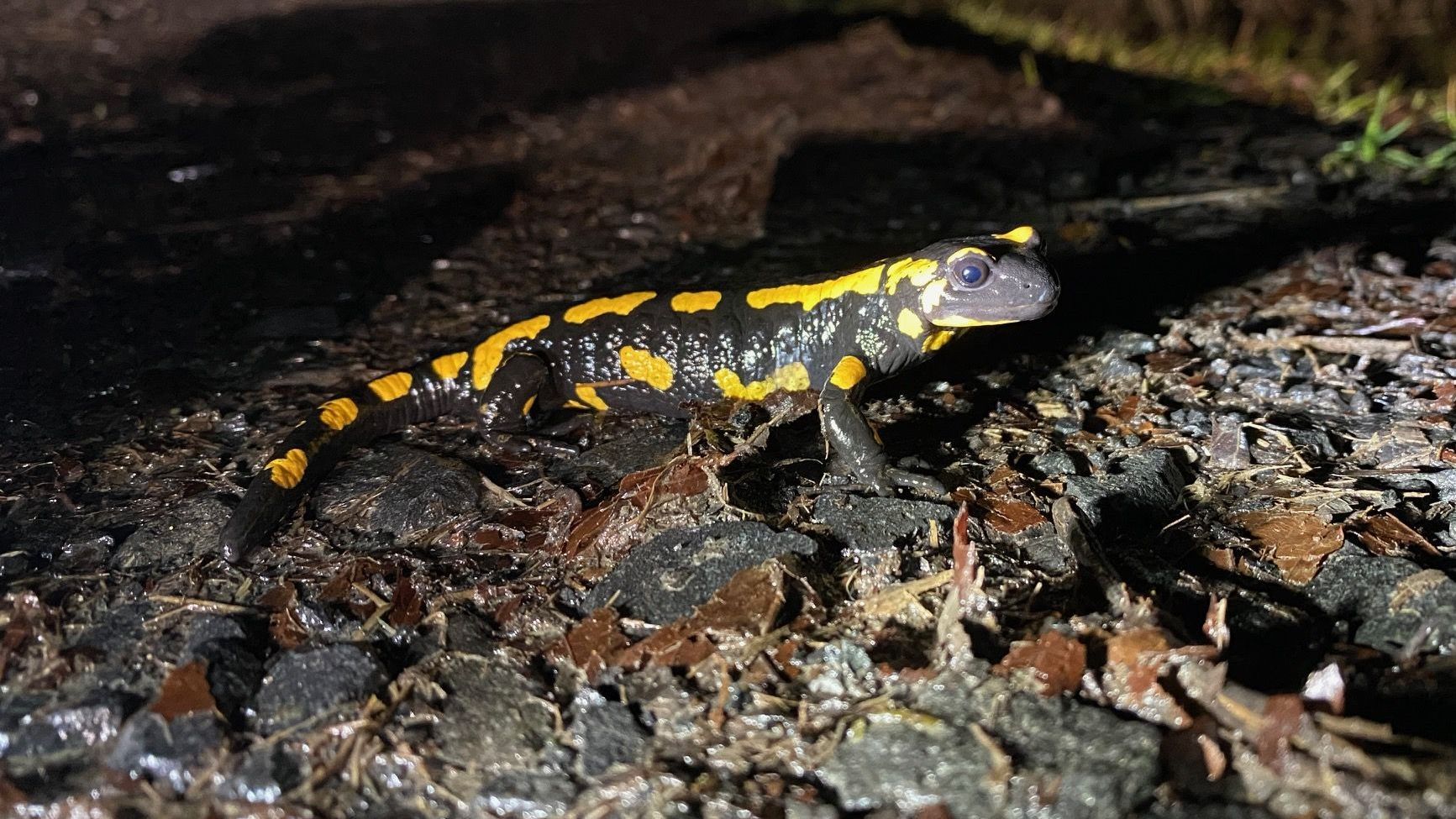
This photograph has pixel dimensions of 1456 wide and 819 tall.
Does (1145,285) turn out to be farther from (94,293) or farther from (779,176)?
(94,293)

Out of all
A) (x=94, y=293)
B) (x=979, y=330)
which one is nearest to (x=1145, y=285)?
(x=979, y=330)

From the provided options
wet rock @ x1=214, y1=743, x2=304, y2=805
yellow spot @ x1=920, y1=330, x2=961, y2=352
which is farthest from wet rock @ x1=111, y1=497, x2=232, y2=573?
yellow spot @ x1=920, y1=330, x2=961, y2=352

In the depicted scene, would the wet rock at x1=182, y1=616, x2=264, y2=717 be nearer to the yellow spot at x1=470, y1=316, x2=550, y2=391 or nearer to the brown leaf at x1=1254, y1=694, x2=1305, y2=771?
the yellow spot at x1=470, y1=316, x2=550, y2=391

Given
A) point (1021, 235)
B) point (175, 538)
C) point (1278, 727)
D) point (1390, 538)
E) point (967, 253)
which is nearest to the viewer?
point (1278, 727)

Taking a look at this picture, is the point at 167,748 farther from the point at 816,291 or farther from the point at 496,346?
the point at 816,291

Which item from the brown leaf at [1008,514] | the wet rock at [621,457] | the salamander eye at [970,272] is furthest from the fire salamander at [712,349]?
the brown leaf at [1008,514]

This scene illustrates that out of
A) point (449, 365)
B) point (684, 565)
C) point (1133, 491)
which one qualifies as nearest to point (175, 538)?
point (449, 365)
